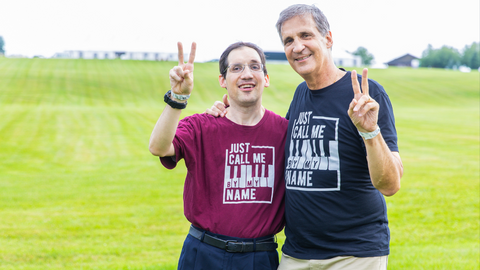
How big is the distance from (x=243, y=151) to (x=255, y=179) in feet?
0.72

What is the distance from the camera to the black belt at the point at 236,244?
279 centimetres

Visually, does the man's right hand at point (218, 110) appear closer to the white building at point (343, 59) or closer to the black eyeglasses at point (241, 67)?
the black eyeglasses at point (241, 67)

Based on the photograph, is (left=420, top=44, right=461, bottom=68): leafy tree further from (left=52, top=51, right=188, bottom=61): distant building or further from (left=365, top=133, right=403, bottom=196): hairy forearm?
(left=365, top=133, right=403, bottom=196): hairy forearm

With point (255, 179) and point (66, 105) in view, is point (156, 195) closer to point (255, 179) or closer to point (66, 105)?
point (255, 179)

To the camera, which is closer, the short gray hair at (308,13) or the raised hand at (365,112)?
the raised hand at (365,112)

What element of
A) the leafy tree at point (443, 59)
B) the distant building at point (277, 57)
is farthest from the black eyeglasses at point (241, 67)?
the leafy tree at point (443, 59)

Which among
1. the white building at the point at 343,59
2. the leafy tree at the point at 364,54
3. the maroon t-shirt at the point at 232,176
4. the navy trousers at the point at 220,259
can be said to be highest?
the leafy tree at the point at 364,54

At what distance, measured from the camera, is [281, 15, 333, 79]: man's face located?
282 centimetres

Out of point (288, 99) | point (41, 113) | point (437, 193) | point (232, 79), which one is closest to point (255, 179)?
point (232, 79)

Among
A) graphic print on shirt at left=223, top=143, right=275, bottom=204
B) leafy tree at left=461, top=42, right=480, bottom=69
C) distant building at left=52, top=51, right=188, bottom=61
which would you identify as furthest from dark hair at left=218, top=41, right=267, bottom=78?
leafy tree at left=461, top=42, right=480, bottom=69

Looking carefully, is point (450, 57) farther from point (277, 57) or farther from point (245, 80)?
point (245, 80)

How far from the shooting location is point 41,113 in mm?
24438

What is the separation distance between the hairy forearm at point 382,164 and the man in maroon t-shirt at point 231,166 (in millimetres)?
837

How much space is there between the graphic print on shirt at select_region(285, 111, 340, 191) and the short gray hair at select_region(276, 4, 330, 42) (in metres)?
0.62
